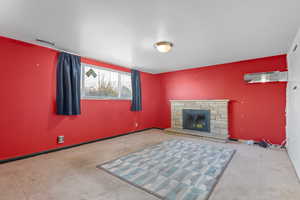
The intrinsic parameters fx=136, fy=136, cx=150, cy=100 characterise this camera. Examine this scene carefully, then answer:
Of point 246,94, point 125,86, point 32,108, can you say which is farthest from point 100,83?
point 246,94

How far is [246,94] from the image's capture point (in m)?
3.80

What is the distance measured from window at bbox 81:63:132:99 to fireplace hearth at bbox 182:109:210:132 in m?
2.16

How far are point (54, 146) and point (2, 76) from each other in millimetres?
1652

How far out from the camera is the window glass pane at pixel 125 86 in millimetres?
4568

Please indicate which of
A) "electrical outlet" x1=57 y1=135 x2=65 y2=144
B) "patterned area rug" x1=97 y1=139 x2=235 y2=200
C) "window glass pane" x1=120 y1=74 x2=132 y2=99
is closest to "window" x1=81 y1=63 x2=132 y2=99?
"window glass pane" x1=120 y1=74 x2=132 y2=99

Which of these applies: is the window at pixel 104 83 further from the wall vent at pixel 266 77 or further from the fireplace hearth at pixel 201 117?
the wall vent at pixel 266 77

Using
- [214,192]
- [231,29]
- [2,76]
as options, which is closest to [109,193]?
[214,192]

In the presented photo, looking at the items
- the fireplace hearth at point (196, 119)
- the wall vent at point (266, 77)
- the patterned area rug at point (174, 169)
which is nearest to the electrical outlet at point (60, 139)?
the patterned area rug at point (174, 169)

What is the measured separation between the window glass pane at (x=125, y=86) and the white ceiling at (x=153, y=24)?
1467mm

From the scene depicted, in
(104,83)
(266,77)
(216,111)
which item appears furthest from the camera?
(216,111)

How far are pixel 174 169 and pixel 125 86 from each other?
3.20 meters

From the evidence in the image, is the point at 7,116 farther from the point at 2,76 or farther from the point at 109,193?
the point at 109,193

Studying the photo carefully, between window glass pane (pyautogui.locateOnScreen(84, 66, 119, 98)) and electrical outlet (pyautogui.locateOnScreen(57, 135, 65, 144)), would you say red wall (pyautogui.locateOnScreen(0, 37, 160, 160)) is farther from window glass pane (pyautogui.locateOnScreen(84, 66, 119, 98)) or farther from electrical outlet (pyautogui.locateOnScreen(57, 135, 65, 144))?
window glass pane (pyautogui.locateOnScreen(84, 66, 119, 98))

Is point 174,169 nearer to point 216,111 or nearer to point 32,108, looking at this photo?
point 216,111
